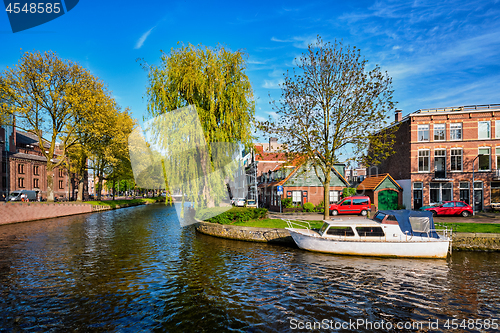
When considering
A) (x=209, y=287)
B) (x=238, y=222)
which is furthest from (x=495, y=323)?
(x=238, y=222)

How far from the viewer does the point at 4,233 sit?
2217 centimetres

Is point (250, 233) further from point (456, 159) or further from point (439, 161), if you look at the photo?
point (456, 159)

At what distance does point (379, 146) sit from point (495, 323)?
12.1 metres

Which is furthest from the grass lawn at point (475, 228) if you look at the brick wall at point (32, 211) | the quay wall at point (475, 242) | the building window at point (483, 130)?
the brick wall at point (32, 211)

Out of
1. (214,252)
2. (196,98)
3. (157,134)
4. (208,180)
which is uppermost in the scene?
(196,98)

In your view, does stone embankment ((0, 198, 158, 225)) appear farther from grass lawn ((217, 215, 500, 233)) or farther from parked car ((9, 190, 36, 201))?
grass lawn ((217, 215, 500, 233))

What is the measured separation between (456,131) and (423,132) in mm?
3816

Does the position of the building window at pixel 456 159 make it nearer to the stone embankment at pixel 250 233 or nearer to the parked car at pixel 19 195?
the stone embankment at pixel 250 233

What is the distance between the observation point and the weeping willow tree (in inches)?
882

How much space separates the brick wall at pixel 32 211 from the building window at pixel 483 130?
53077mm

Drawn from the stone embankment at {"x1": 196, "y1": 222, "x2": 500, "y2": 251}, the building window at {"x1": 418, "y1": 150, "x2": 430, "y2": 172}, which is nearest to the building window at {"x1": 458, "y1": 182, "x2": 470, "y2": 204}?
the building window at {"x1": 418, "y1": 150, "x2": 430, "y2": 172}

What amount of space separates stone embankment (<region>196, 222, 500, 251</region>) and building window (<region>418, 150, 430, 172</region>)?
21847 mm

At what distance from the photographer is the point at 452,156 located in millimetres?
36594

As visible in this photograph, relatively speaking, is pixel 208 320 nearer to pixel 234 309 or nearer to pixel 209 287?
pixel 234 309
